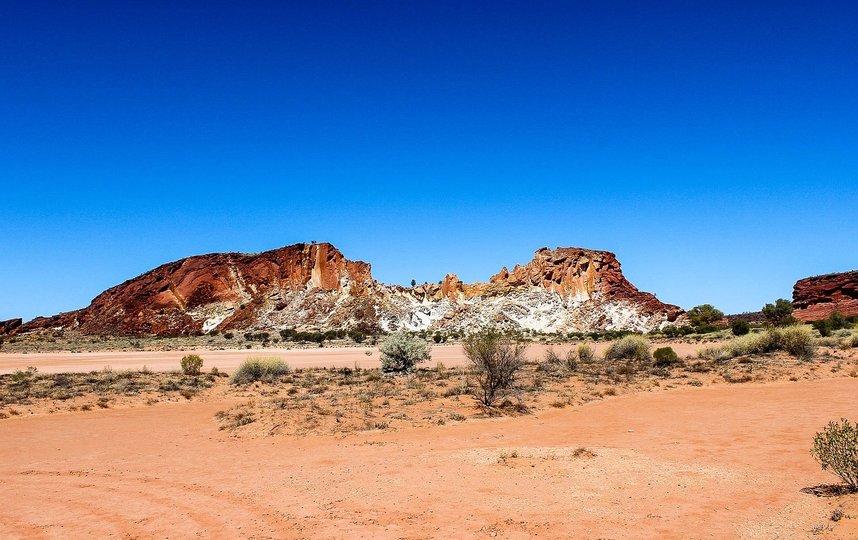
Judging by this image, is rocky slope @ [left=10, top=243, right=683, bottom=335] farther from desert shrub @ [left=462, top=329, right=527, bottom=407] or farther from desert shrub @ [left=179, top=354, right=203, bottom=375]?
desert shrub @ [left=462, top=329, right=527, bottom=407]

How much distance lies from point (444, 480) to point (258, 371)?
19.0m

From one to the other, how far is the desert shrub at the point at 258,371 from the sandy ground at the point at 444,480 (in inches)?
380

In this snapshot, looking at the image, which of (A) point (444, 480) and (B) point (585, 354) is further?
(B) point (585, 354)

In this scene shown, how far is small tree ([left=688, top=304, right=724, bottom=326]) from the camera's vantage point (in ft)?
258

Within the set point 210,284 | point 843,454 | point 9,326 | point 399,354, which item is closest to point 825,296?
point 399,354

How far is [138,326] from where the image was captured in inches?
3905

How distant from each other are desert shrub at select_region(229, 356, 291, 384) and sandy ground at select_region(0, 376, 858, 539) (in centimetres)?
965

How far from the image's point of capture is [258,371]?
2644 cm

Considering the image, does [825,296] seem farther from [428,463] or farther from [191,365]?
[428,463]

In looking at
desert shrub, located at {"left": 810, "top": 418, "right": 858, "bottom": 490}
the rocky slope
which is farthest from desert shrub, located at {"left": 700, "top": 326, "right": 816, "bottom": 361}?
the rocky slope

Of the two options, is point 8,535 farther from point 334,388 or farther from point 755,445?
point 334,388

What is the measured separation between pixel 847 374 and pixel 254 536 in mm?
25196

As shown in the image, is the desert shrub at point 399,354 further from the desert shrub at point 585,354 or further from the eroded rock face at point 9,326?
the eroded rock face at point 9,326

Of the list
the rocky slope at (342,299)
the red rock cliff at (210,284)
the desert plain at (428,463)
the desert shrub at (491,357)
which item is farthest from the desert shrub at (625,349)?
the red rock cliff at (210,284)
